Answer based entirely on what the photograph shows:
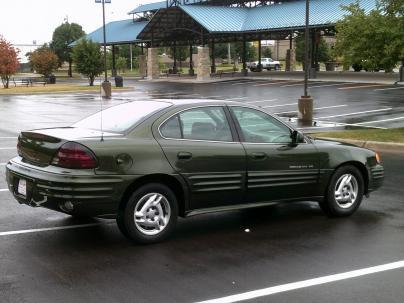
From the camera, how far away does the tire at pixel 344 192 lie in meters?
7.18

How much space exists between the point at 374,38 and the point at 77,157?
10629 millimetres

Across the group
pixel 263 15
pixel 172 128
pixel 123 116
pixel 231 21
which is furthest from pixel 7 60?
pixel 172 128

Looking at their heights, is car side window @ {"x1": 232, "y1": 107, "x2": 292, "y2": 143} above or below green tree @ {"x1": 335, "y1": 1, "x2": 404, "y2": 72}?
below

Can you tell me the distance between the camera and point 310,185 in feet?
22.9

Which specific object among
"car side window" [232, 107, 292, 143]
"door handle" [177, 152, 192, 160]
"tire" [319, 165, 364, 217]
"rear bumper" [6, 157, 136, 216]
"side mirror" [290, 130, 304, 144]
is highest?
"car side window" [232, 107, 292, 143]

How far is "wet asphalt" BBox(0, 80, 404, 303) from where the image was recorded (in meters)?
4.67

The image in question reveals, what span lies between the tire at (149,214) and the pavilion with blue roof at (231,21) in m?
35.5

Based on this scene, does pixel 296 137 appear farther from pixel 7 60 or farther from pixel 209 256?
pixel 7 60

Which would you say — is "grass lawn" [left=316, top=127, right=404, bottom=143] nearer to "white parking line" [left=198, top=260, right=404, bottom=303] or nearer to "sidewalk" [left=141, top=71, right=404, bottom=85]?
"white parking line" [left=198, top=260, right=404, bottom=303]

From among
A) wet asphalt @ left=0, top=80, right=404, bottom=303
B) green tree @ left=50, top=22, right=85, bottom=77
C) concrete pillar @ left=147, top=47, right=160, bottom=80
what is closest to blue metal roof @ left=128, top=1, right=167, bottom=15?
concrete pillar @ left=147, top=47, right=160, bottom=80

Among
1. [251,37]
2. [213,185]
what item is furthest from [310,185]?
[251,37]

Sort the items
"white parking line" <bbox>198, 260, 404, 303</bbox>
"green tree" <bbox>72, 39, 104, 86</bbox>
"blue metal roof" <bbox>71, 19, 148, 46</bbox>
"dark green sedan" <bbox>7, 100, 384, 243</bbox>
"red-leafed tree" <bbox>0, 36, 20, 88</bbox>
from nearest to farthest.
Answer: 1. "white parking line" <bbox>198, 260, 404, 303</bbox>
2. "dark green sedan" <bbox>7, 100, 384, 243</bbox>
3. "red-leafed tree" <bbox>0, 36, 20, 88</bbox>
4. "green tree" <bbox>72, 39, 104, 86</bbox>
5. "blue metal roof" <bbox>71, 19, 148, 46</bbox>

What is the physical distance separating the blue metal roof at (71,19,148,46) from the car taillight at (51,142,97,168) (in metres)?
54.0

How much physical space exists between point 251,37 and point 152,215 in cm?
5148
